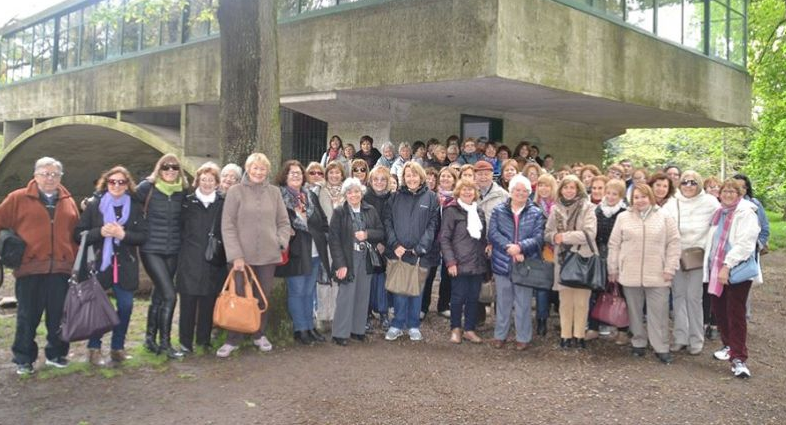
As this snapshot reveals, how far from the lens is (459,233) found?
6734 mm

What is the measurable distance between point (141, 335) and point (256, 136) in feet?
8.29

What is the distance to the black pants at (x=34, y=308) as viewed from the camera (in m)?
5.43

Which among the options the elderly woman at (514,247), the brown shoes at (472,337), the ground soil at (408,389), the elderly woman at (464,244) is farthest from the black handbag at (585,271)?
the brown shoes at (472,337)

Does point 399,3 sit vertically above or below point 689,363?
above

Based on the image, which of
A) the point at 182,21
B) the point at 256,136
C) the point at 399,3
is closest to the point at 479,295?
the point at 256,136

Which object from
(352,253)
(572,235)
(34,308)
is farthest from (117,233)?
(572,235)

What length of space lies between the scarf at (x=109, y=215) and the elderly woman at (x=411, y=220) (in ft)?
8.22

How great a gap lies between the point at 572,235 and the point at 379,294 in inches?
87.4

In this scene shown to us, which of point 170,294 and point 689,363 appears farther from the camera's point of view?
point 689,363

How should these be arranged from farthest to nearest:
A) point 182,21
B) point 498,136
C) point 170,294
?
1. point 182,21
2. point 498,136
3. point 170,294

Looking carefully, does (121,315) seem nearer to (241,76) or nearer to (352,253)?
(352,253)

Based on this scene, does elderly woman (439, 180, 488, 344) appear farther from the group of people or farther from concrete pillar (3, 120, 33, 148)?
concrete pillar (3, 120, 33, 148)

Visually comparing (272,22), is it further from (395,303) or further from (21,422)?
(21,422)

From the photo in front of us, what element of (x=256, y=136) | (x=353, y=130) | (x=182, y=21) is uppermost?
(x=182, y=21)
